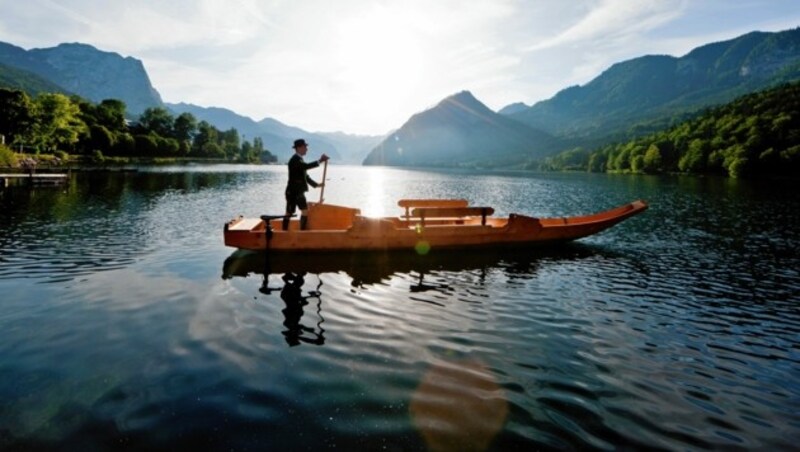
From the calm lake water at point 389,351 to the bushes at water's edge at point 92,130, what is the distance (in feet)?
272

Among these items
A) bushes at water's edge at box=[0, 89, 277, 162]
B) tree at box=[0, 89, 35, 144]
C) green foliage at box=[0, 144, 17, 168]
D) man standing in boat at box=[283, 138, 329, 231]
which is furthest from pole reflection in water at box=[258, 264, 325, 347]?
bushes at water's edge at box=[0, 89, 277, 162]

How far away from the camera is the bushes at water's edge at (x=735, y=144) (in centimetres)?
9412

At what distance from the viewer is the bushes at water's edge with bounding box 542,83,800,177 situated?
3706 inches

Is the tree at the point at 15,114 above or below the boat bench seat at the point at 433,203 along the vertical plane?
above

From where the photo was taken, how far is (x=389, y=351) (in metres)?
8.25

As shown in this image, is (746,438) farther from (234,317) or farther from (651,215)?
(651,215)

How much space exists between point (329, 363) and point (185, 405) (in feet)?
8.05

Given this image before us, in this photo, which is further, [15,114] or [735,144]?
[735,144]

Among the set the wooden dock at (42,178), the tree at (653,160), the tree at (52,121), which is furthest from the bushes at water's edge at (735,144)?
the tree at (52,121)

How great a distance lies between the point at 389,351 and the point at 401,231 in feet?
28.6

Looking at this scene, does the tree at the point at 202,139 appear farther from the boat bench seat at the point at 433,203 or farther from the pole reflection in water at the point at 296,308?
the pole reflection in water at the point at 296,308

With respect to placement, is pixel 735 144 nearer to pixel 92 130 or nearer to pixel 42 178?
pixel 42 178

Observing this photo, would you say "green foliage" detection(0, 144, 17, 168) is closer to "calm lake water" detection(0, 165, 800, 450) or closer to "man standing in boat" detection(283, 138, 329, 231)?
"calm lake water" detection(0, 165, 800, 450)

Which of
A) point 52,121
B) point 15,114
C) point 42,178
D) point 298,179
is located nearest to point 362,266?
point 298,179
